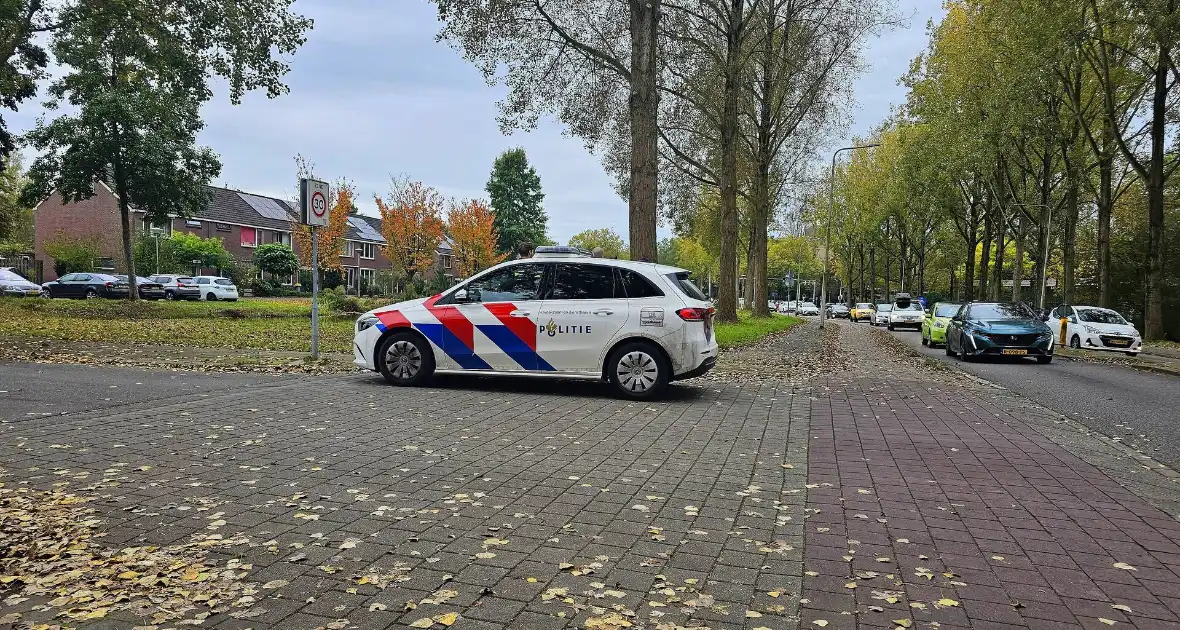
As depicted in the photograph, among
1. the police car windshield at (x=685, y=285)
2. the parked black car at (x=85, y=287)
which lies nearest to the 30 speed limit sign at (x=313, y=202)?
the police car windshield at (x=685, y=285)

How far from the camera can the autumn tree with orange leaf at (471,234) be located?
64.0 meters

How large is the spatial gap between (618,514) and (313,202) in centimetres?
935

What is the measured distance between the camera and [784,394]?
10.3 metres

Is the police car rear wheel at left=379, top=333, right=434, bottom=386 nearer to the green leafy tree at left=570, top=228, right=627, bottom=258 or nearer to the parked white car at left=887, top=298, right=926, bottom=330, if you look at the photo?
the parked white car at left=887, top=298, right=926, bottom=330

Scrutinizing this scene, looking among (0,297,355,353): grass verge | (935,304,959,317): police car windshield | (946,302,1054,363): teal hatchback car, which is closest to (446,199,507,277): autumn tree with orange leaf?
(0,297,355,353): grass verge

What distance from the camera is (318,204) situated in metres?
12.3

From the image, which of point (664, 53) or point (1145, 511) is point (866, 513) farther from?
point (664, 53)

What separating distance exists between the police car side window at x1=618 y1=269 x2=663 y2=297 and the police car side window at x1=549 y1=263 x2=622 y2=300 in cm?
15

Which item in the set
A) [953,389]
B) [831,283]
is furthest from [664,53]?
[831,283]

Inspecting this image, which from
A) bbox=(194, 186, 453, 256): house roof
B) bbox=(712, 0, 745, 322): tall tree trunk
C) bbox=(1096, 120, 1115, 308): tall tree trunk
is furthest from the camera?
bbox=(194, 186, 453, 256): house roof

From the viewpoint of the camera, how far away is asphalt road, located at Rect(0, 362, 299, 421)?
24.8 ft

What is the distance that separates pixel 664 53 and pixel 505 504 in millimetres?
20441

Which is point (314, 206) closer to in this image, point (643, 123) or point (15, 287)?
point (643, 123)

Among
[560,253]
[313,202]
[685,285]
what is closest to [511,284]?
[560,253]
